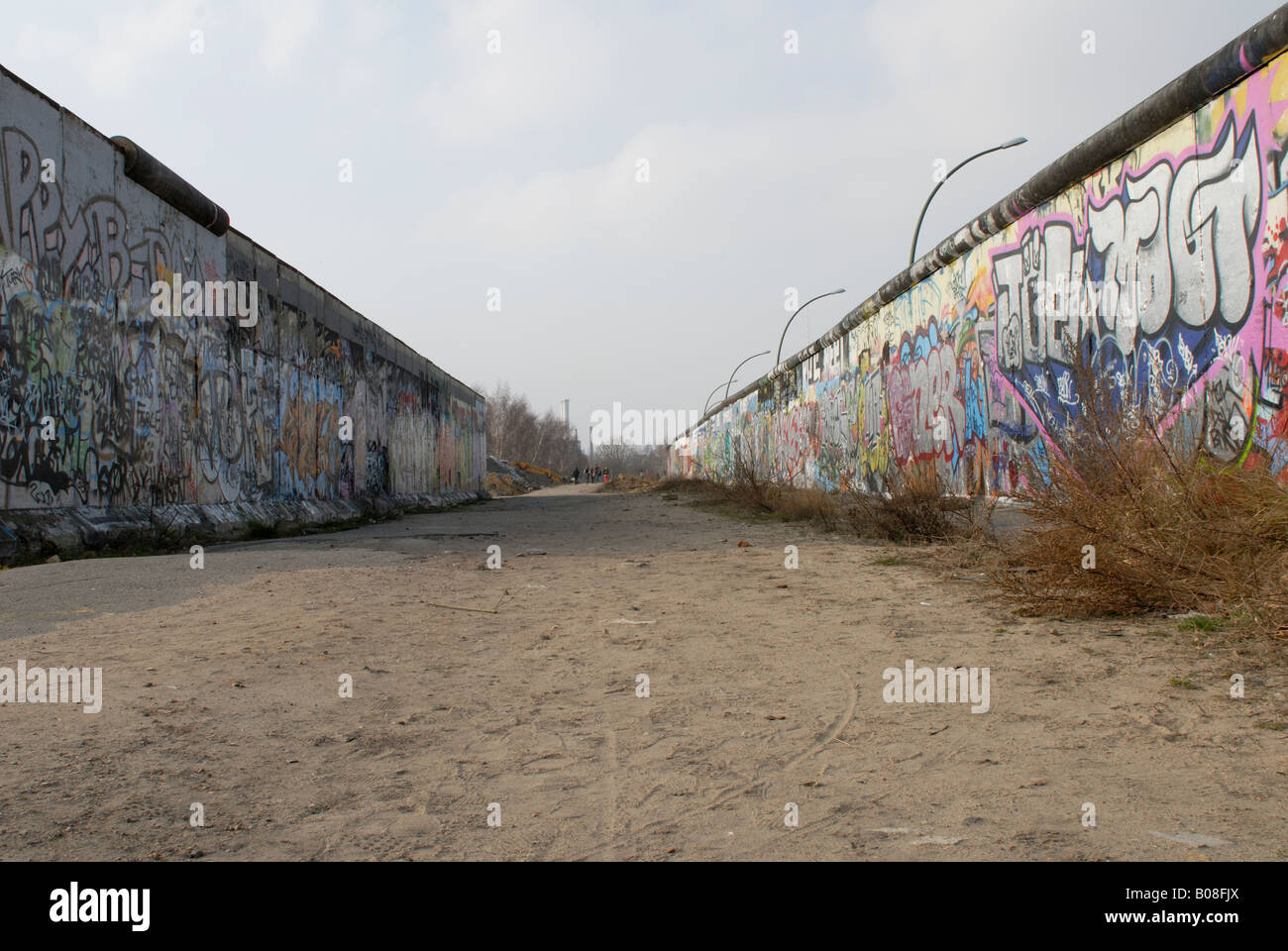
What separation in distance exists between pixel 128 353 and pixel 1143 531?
9210 mm

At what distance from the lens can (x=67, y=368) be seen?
858 cm

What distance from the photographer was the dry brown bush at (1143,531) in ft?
12.9

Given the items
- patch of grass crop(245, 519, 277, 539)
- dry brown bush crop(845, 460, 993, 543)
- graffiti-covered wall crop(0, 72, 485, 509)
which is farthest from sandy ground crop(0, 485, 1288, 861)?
patch of grass crop(245, 519, 277, 539)

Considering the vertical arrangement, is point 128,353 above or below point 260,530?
above

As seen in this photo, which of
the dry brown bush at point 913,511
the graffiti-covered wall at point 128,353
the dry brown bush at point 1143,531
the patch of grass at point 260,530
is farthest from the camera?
the patch of grass at point 260,530

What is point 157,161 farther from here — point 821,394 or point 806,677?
point 821,394

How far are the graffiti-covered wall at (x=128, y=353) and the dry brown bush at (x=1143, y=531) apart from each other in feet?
25.3

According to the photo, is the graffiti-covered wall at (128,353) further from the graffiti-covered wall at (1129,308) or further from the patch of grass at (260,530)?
the graffiti-covered wall at (1129,308)

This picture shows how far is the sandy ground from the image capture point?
2238mm

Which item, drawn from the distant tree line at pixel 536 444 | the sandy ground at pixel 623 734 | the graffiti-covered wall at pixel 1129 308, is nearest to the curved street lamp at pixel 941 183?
the graffiti-covered wall at pixel 1129 308

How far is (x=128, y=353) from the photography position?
9562mm

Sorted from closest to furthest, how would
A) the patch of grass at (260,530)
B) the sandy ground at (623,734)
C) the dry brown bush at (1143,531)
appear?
the sandy ground at (623,734), the dry brown bush at (1143,531), the patch of grass at (260,530)

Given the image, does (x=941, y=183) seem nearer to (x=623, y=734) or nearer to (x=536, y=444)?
(x=623, y=734)

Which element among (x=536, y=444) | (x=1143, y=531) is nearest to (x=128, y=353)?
(x=1143, y=531)
